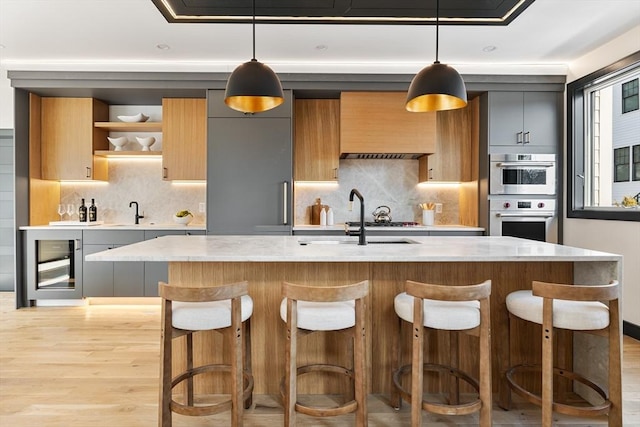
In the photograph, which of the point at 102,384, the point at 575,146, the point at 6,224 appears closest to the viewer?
the point at 102,384

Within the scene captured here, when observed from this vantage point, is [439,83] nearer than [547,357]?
No

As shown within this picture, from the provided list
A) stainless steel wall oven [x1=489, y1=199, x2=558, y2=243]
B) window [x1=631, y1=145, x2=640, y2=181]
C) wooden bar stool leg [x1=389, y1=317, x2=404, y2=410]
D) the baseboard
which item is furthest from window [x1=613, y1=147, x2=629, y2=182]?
wooden bar stool leg [x1=389, y1=317, x2=404, y2=410]

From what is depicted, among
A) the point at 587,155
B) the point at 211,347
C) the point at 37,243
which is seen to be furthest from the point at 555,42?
the point at 37,243

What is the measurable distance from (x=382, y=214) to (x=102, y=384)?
330 centimetres

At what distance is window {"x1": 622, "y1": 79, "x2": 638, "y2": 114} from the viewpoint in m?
3.54

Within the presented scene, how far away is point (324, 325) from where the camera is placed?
1770 millimetres

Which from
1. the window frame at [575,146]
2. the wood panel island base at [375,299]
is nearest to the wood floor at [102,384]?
the wood panel island base at [375,299]

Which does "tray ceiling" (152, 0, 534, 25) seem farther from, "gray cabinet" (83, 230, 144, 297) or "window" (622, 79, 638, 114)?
"gray cabinet" (83, 230, 144, 297)

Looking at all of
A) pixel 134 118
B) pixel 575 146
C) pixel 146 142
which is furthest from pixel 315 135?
pixel 575 146

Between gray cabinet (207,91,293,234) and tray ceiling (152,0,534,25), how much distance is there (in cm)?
120

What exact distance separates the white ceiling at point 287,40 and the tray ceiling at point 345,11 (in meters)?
0.15

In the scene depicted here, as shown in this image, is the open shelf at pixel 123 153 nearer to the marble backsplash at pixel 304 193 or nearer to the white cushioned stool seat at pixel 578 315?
the marble backsplash at pixel 304 193

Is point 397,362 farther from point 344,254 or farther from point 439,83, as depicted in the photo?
point 439,83

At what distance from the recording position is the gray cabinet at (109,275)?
167 inches
